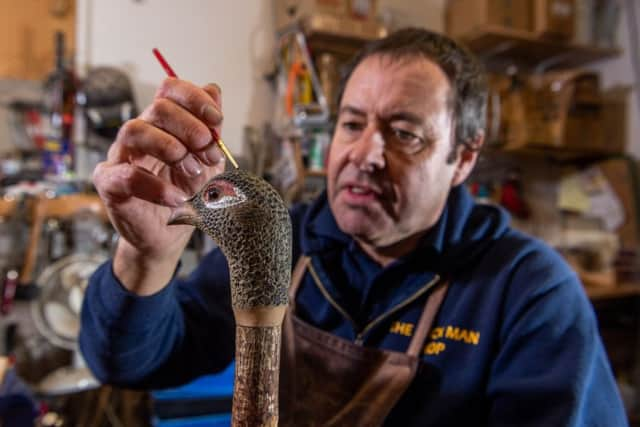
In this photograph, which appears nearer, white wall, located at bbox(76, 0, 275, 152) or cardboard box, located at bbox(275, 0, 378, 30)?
white wall, located at bbox(76, 0, 275, 152)

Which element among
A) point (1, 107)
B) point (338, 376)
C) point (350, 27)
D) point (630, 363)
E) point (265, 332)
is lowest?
point (630, 363)

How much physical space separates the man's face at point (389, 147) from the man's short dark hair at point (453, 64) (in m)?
0.02

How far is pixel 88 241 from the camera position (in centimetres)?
195

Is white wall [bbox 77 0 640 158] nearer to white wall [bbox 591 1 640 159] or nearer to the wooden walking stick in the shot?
the wooden walking stick

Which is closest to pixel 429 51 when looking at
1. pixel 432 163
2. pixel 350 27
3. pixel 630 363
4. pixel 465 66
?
pixel 465 66

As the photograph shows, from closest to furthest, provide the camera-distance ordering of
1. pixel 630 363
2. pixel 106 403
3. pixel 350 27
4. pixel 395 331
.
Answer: pixel 395 331 < pixel 106 403 < pixel 350 27 < pixel 630 363

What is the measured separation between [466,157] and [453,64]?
8.0 inches

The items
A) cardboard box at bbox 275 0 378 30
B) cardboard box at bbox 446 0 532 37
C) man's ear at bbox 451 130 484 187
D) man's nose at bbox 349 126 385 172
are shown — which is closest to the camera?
man's nose at bbox 349 126 385 172

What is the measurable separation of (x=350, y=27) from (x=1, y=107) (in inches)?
61.4

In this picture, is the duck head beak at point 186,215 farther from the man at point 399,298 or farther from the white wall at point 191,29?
the white wall at point 191,29

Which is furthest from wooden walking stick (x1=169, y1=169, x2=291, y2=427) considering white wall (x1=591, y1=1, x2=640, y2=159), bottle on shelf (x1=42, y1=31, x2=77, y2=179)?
white wall (x1=591, y1=1, x2=640, y2=159)

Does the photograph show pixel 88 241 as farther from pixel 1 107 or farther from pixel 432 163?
pixel 432 163

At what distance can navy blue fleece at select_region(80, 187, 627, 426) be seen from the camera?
0.72 meters

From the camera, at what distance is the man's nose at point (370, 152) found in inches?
32.9
